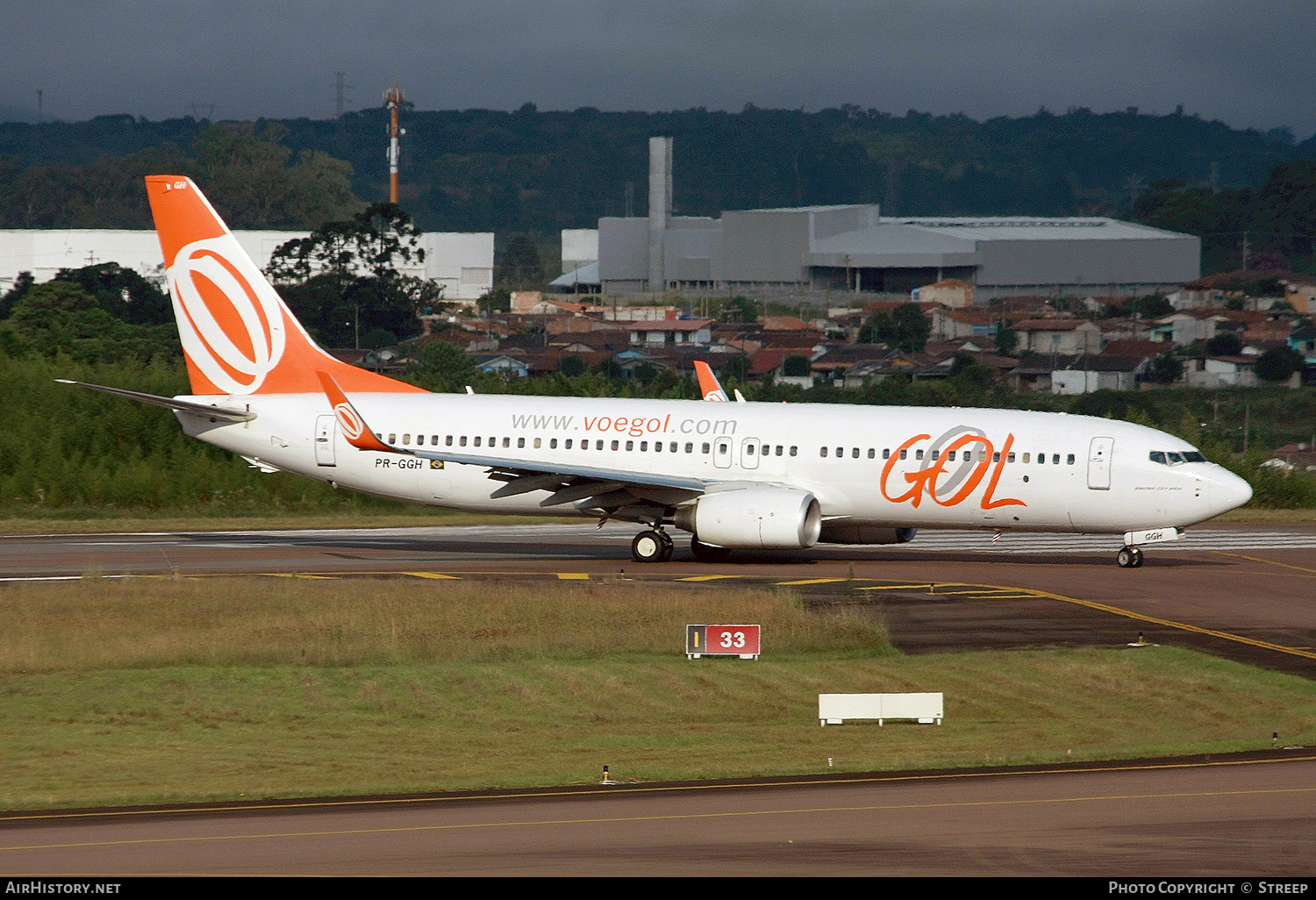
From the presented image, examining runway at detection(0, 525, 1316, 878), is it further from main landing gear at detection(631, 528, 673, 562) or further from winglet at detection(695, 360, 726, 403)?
winglet at detection(695, 360, 726, 403)

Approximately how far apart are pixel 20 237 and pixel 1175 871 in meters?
182

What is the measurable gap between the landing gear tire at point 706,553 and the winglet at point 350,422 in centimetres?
755

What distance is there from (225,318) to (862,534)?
1748cm

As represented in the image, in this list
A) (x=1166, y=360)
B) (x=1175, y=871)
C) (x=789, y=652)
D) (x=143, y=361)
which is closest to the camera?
(x=1175, y=871)

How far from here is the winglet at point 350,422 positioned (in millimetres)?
37875

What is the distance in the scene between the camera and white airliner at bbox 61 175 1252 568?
3722cm

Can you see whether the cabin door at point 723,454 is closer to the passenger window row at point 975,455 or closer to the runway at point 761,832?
the passenger window row at point 975,455

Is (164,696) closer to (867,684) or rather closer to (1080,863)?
(867,684)

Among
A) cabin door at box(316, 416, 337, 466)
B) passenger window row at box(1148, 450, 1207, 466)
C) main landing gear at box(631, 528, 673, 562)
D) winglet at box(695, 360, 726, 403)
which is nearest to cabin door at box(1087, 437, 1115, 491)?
passenger window row at box(1148, 450, 1207, 466)

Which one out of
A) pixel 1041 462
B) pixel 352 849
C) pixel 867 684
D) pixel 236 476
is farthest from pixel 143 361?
pixel 352 849

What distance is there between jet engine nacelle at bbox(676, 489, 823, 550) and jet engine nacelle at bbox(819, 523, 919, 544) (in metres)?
2.16

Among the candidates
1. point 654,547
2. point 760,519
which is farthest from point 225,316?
point 760,519

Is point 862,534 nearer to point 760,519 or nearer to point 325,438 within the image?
point 760,519

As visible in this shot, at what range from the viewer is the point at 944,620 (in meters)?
30.8
